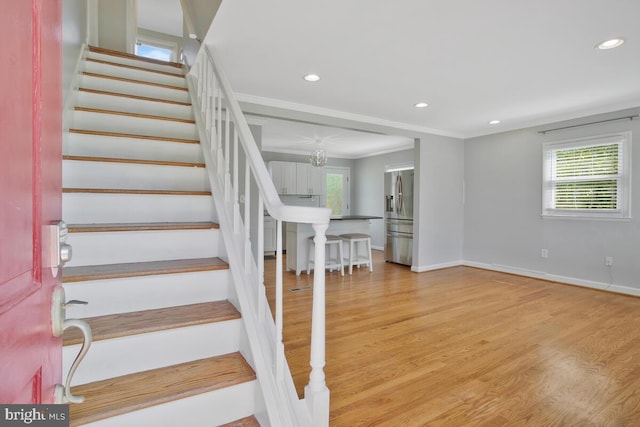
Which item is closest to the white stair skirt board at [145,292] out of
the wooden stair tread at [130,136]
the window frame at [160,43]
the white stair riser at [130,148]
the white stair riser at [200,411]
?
the white stair riser at [200,411]

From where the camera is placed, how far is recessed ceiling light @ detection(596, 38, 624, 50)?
2.44m

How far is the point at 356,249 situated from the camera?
5973 mm

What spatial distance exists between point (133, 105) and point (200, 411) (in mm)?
2503

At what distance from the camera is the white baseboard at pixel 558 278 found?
410cm

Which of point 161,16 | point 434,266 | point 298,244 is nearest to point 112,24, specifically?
point 161,16

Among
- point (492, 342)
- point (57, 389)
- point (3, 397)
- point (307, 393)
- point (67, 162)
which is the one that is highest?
point (67, 162)

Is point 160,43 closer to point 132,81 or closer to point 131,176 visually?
point 132,81

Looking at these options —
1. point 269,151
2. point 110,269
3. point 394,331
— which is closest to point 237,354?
point 110,269

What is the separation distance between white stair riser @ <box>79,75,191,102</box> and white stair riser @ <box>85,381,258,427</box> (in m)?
2.69

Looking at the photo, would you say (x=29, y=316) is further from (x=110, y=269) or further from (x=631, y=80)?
(x=631, y=80)

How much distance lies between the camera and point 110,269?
154cm

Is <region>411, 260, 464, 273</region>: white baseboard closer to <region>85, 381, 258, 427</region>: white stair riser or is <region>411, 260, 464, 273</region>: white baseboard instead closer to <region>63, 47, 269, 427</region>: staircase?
<region>63, 47, 269, 427</region>: staircase

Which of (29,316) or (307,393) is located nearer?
(29,316)

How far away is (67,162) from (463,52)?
2.97 m
